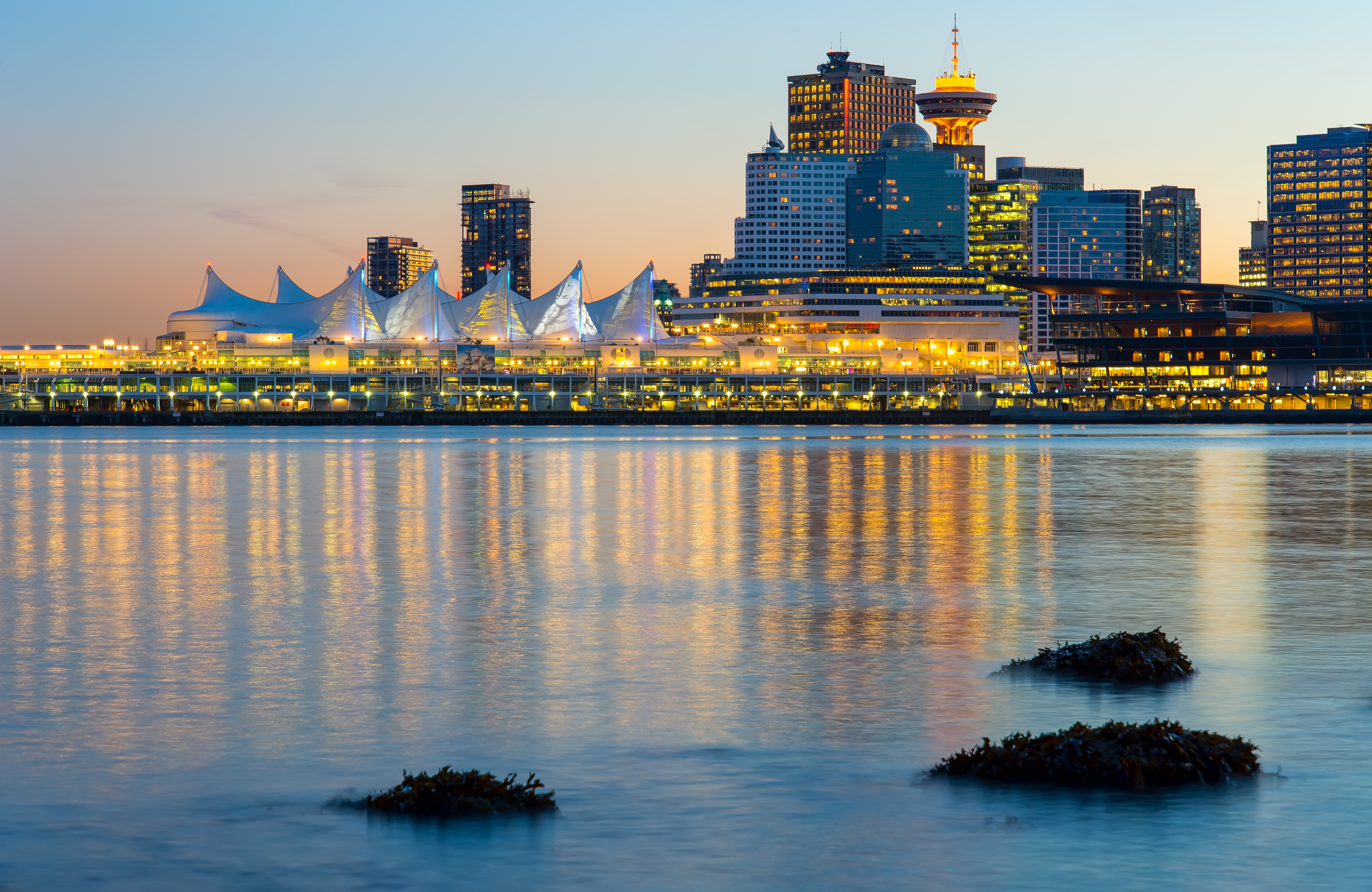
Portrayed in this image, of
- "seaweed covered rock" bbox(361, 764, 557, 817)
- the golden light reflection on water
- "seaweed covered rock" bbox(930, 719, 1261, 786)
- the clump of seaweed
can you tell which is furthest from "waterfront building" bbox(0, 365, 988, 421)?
"seaweed covered rock" bbox(361, 764, 557, 817)

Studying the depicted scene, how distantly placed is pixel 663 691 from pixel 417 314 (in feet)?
592

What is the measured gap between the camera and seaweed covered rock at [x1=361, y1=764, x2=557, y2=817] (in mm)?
9750

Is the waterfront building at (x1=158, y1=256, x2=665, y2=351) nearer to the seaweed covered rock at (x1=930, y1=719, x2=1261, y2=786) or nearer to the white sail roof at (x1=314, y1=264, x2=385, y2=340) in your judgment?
the white sail roof at (x1=314, y1=264, x2=385, y2=340)

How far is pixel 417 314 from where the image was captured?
19088cm

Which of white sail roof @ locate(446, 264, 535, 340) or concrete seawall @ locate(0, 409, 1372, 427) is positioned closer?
concrete seawall @ locate(0, 409, 1372, 427)

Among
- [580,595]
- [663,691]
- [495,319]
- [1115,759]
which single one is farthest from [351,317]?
[1115,759]

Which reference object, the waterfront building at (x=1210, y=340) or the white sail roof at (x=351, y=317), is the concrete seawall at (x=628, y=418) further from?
the white sail roof at (x=351, y=317)

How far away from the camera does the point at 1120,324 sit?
173m

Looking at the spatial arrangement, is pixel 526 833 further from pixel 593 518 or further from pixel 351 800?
pixel 593 518

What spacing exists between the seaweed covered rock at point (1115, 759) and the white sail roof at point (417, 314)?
17827 cm

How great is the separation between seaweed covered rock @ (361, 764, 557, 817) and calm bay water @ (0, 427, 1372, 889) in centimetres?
16

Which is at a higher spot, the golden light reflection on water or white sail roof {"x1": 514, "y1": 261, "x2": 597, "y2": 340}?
white sail roof {"x1": 514, "y1": 261, "x2": 597, "y2": 340}

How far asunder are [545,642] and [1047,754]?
288 inches

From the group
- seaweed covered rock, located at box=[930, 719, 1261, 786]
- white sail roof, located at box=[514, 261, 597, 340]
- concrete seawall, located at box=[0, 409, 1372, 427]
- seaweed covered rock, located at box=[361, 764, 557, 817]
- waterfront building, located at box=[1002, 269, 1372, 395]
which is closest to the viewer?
seaweed covered rock, located at box=[361, 764, 557, 817]
